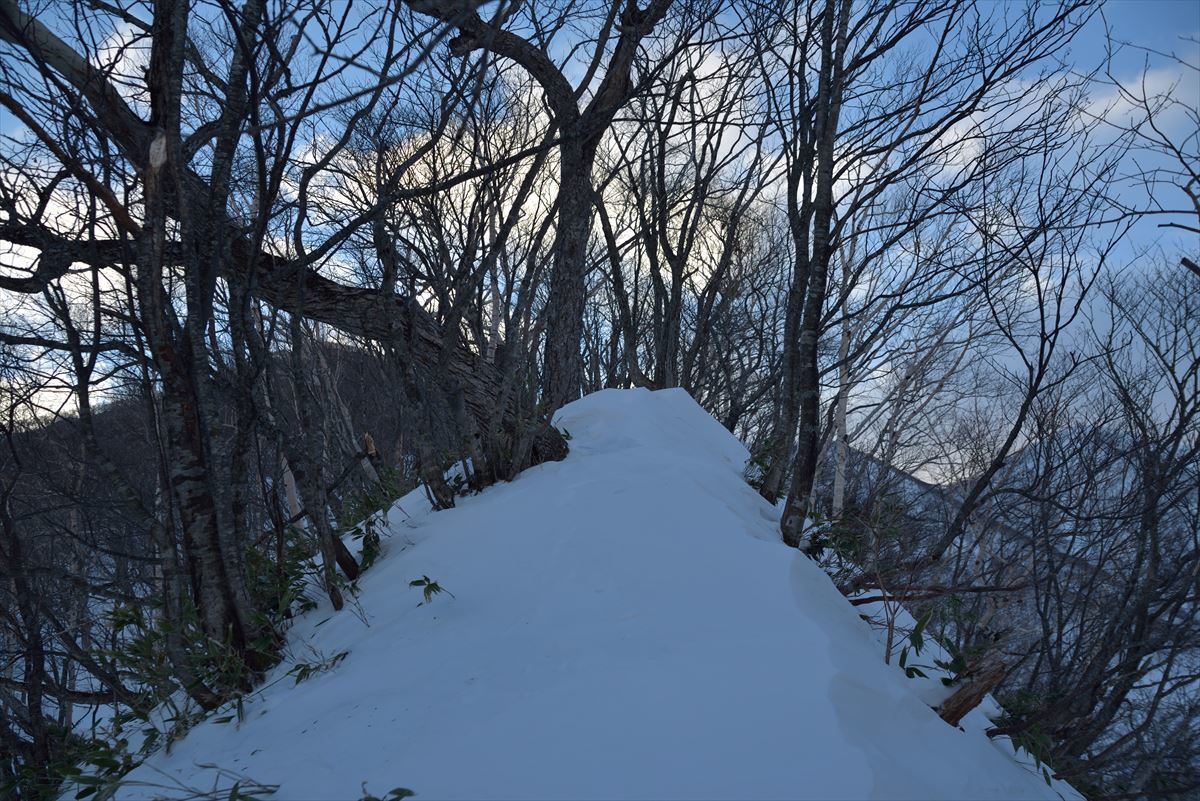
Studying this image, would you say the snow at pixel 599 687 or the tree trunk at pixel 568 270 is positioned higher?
the tree trunk at pixel 568 270

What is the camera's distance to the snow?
148 cm

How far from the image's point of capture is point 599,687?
1.72m

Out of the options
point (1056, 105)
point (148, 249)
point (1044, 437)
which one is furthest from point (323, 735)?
point (1056, 105)

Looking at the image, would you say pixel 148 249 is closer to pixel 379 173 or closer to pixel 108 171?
pixel 108 171

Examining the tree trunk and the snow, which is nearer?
the snow

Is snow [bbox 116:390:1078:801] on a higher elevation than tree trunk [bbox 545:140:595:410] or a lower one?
lower

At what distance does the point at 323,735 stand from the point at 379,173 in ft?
8.86

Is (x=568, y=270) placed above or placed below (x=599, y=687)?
above

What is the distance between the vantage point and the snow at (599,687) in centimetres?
148

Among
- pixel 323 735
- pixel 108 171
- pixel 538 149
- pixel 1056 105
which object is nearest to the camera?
pixel 323 735

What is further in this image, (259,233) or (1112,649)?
(1112,649)

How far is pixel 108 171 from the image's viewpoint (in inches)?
93.9

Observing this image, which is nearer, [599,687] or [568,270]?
[599,687]

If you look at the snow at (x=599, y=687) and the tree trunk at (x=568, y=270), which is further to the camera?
the tree trunk at (x=568, y=270)
